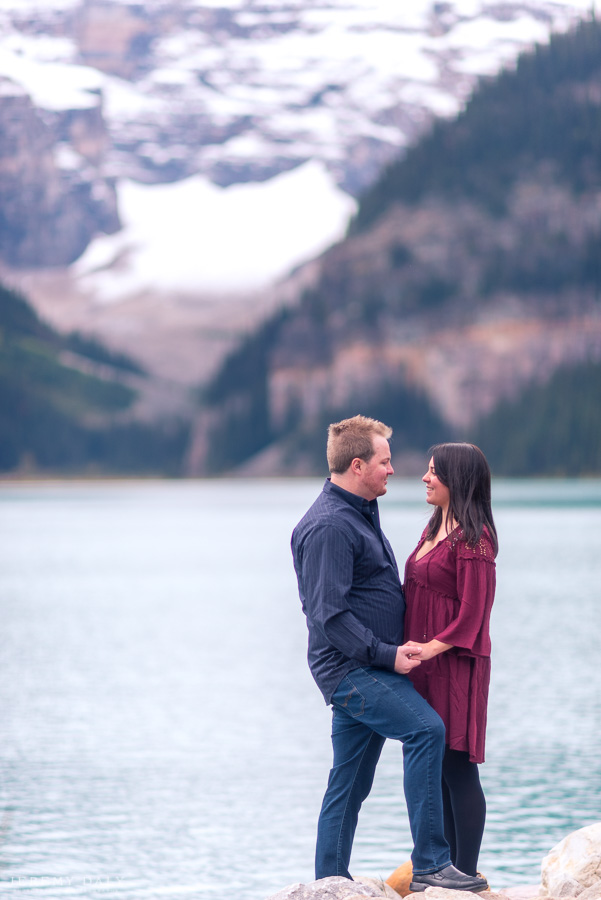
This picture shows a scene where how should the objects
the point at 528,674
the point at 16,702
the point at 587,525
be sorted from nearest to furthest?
the point at 16,702, the point at 528,674, the point at 587,525

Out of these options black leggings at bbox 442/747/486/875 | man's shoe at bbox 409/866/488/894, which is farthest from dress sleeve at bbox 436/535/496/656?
man's shoe at bbox 409/866/488/894

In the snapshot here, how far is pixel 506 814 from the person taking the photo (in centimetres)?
1659

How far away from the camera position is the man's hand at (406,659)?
8.62 m

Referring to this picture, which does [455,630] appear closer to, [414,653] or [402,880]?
[414,653]

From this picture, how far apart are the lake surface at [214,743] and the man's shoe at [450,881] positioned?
2.75 meters

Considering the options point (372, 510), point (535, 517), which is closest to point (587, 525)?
point (535, 517)

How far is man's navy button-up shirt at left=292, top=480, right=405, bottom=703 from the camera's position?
28.2 feet

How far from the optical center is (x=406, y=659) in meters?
8.64

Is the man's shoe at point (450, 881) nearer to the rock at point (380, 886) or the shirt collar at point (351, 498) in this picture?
the rock at point (380, 886)

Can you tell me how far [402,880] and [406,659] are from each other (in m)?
2.13

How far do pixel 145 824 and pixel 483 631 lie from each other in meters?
8.74

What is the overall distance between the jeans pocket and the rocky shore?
43.5 inches

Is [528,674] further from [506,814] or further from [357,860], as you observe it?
[357,860]

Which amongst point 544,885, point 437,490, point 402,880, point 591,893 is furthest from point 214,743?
point 437,490
